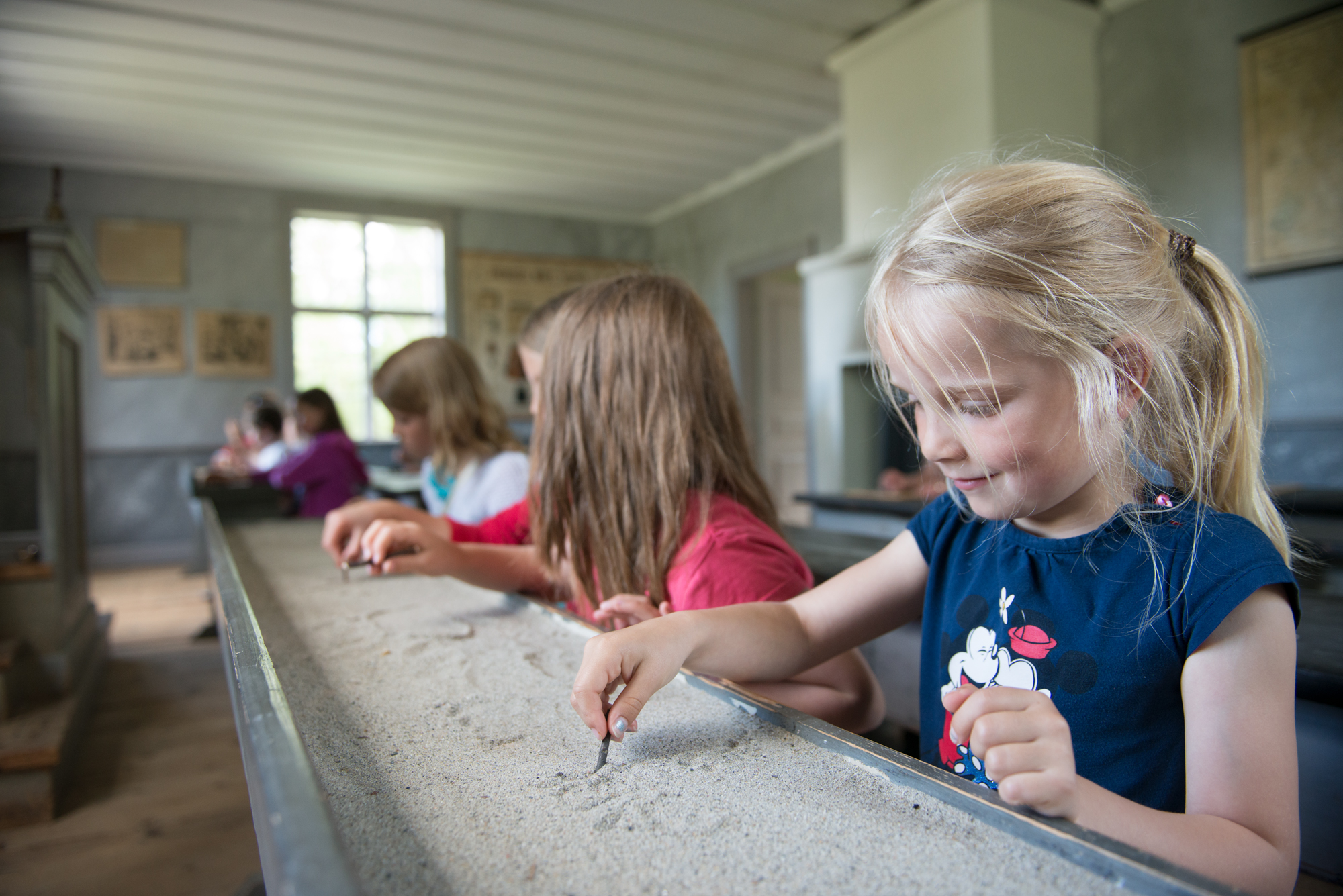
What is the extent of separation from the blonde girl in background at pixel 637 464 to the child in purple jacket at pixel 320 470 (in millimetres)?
2582

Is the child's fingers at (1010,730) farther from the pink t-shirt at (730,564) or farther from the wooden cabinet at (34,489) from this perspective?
the wooden cabinet at (34,489)

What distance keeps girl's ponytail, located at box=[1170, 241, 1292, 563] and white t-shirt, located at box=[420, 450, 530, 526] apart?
1.61 metres

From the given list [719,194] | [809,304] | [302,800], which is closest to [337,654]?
[302,800]

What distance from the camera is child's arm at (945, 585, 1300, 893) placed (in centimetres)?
45

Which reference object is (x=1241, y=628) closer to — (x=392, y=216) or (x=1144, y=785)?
(x=1144, y=785)

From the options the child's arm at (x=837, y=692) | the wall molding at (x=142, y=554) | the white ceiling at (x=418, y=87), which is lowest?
the wall molding at (x=142, y=554)

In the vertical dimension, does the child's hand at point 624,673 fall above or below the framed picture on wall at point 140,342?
below

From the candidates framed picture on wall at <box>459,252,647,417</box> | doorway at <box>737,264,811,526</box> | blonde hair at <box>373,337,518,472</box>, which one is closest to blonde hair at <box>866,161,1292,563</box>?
blonde hair at <box>373,337,518,472</box>

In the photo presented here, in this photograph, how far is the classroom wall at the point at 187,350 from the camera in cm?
641

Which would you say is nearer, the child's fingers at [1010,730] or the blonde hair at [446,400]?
the child's fingers at [1010,730]

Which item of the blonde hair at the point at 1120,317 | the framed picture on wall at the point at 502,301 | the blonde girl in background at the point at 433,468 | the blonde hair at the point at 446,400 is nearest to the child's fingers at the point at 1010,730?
the blonde hair at the point at 1120,317

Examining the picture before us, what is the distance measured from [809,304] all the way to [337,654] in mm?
4053

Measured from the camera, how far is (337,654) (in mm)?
877

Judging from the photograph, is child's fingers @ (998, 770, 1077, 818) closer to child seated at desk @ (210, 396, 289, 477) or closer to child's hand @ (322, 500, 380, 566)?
child's hand @ (322, 500, 380, 566)
